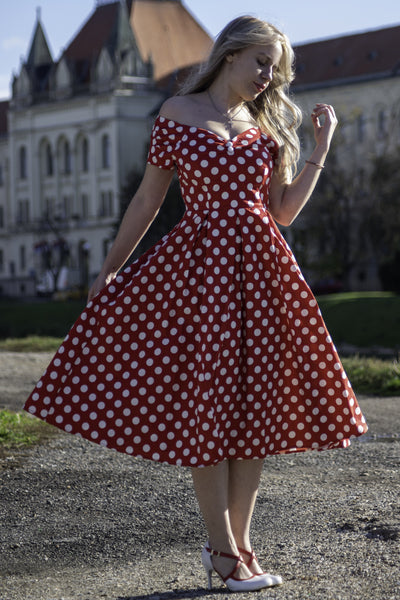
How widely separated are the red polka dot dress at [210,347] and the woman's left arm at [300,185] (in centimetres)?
12

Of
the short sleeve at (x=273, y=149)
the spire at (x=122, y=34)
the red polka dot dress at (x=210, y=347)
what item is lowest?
the red polka dot dress at (x=210, y=347)

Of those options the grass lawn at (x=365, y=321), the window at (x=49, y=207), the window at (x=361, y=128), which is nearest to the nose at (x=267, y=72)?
the grass lawn at (x=365, y=321)

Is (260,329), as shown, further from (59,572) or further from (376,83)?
(376,83)

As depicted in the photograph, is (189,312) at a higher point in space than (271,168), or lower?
lower

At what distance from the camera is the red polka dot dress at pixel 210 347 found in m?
4.30

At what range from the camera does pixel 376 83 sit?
73.3 meters

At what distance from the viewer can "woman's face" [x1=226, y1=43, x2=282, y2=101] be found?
4480 millimetres

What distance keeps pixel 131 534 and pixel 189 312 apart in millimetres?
1231

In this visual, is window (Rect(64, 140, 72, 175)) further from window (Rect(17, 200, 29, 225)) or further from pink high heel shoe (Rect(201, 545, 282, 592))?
pink high heel shoe (Rect(201, 545, 282, 592))

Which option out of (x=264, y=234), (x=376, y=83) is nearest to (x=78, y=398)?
(x=264, y=234)

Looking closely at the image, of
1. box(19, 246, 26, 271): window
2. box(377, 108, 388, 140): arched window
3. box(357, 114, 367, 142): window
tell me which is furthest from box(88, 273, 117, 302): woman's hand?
box(19, 246, 26, 271): window

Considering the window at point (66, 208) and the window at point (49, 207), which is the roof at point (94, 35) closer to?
the window at point (66, 208)

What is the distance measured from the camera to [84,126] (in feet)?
302

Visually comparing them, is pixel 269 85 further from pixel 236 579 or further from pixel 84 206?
pixel 84 206
